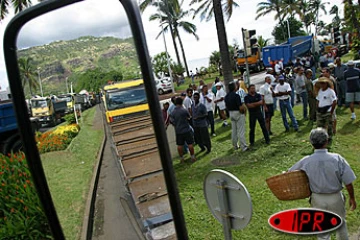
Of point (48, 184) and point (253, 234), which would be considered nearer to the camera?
point (48, 184)

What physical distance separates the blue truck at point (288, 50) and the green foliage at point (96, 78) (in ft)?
94.1

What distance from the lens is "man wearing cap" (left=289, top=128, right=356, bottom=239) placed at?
13.1 ft

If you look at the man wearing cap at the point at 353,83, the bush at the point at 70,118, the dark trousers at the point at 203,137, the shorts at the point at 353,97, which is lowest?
the dark trousers at the point at 203,137

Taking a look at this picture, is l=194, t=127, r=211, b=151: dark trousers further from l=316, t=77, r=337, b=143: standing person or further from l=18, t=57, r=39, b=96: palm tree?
l=18, t=57, r=39, b=96: palm tree

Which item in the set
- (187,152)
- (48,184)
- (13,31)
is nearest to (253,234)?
(48,184)

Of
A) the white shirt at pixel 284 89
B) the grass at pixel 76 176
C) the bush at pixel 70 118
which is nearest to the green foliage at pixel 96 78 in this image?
the grass at pixel 76 176

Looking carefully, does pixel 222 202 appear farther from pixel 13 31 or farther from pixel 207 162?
pixel 207 162

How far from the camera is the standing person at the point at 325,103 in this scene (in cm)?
836

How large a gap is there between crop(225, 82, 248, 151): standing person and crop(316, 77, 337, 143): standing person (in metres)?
1.81

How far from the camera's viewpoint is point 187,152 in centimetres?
1046

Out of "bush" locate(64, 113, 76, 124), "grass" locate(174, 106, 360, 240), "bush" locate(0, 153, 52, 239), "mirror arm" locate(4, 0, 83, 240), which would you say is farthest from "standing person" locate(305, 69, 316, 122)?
"mirror arm" locate(4, 0, 83, 240)

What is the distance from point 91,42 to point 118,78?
24cm

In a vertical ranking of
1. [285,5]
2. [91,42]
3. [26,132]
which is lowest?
[26,132]

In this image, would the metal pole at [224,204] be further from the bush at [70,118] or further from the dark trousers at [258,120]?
the dark trousers at [258,120]
